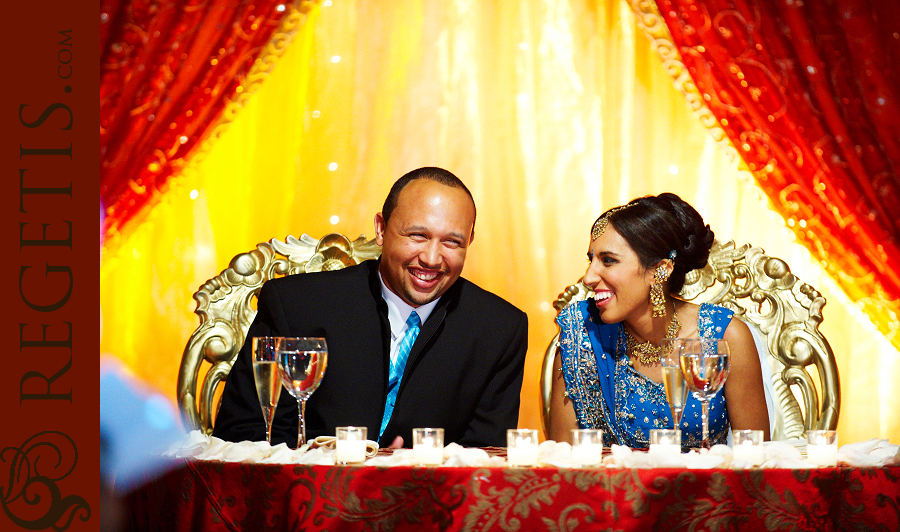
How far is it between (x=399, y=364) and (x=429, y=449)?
3.79 ft

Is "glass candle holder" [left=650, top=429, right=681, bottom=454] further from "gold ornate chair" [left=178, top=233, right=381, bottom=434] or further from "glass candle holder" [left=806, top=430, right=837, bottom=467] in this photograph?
"gold ornate chair" [left=178, top=233, right=381, bottom=434]

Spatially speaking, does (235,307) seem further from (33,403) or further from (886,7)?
(886,7)

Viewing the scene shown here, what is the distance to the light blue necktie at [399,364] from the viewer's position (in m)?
2.59

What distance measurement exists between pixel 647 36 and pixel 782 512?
8.40ft

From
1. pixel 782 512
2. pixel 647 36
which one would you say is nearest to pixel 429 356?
pixel 782 512

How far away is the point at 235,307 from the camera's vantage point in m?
3.03

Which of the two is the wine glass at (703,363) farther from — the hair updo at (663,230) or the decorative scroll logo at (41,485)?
the decorative scroll logo at (41,485)

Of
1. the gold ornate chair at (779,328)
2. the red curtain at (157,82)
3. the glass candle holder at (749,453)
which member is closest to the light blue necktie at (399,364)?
the gold ornate chair at (779,328)

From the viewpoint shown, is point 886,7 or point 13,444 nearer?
point 13,444

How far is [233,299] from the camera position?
3.04 m

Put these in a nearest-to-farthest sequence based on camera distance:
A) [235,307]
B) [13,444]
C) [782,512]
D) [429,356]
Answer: [782,512] → [13,444] → [429,356] → [235,307]

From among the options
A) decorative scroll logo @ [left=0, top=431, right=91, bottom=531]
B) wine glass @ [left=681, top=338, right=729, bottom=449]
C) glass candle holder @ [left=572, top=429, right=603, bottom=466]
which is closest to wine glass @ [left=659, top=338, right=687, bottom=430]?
wine glass @ [left=681, top=338, right=729, bottom=449]

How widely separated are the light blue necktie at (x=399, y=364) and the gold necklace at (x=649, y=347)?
30.4 inches

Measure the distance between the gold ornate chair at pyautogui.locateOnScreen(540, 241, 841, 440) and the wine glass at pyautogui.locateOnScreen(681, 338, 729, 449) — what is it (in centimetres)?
140
